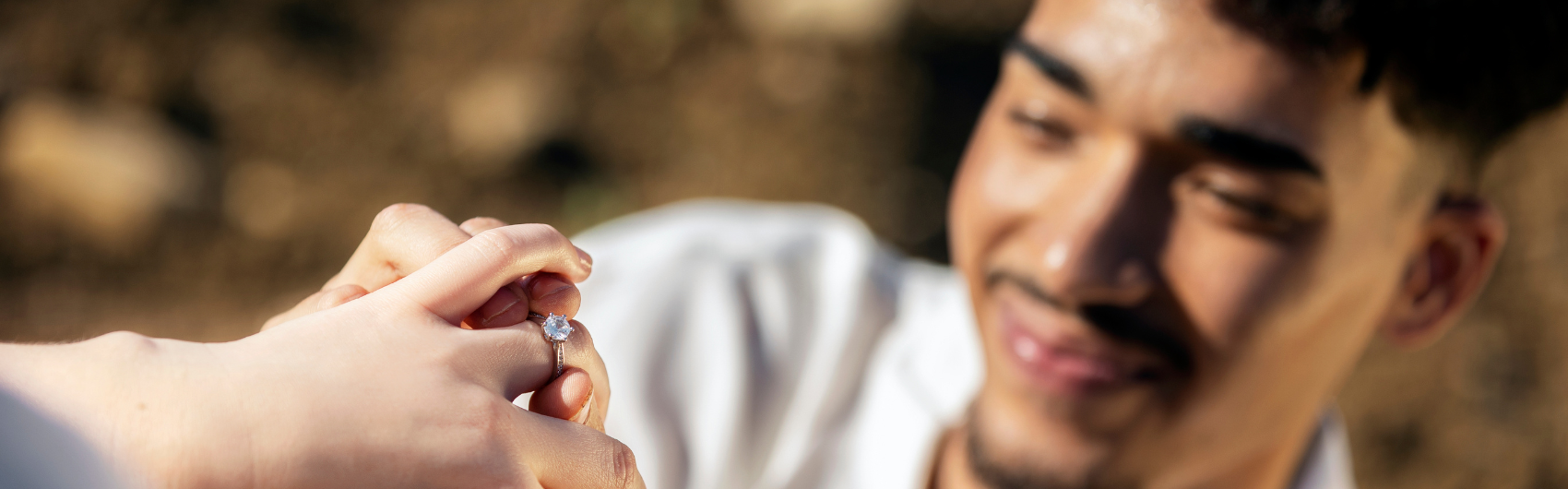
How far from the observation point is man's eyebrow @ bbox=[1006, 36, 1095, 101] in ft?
5.18

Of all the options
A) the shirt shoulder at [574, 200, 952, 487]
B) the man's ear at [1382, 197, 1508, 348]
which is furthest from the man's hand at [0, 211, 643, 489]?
the man's ear at [1382, 197, 1508, 348]

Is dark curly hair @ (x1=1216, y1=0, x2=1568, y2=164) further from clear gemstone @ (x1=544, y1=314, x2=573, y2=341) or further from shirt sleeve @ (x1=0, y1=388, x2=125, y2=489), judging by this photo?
shirt sleeve @ (x1=0, y1=388, x2=125, y2=489)

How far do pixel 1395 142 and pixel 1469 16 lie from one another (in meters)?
0.24

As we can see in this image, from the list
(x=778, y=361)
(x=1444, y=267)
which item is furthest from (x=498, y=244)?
(x=1444, y=267)

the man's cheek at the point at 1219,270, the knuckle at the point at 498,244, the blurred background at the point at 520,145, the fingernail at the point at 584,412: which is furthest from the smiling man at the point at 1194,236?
the blurred background at the point at 520,145

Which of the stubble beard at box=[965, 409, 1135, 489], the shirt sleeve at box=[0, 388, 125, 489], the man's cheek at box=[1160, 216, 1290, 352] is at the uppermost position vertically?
the shirt sleeve at box=[0, 388, 125, 489]

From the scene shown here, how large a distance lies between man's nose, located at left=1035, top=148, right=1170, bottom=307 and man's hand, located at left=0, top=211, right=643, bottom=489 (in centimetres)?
85

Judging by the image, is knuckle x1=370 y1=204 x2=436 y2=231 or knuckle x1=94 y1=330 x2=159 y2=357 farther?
knuckle x1=370 y1=204 x2=436 y2=231

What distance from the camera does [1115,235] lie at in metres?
1.58

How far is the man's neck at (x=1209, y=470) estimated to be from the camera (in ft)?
6.33

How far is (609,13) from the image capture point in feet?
13.8

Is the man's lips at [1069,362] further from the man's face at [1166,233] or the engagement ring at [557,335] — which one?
the engagement ring at [557,335]

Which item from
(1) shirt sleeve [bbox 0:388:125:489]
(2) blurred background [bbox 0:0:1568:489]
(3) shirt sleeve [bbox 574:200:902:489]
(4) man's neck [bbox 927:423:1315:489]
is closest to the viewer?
(1) shirt sleeve [bbox 0:388:125:489]

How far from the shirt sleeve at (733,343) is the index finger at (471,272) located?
111 centimetres
